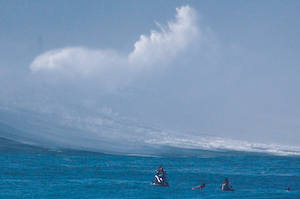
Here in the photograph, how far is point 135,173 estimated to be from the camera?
28047mm

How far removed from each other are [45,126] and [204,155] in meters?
17.2

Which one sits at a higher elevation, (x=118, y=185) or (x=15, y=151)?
(x=15, y=151)

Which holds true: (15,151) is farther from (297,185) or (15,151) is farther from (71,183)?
(297,185)

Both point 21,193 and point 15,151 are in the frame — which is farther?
point 15,151

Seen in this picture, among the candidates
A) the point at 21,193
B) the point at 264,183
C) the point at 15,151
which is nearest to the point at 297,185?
the point at 264,183

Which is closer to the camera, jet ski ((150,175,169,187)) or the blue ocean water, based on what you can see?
the blue ocean water

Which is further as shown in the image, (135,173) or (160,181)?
(135,173)

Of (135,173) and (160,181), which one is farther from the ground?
(135,173)

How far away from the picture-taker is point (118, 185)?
78.7 ft

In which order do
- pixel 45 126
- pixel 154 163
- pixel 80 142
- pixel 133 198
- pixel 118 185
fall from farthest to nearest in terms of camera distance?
pixel 45 126, pixel 80 142, pixel 154 163, pixel 118 185, pixel 133 198

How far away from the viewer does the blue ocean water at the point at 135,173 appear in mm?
22219

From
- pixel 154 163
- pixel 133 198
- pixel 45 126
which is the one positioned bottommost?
pixel 133 198

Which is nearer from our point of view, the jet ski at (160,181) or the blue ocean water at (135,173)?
the blue ocean water at (135,173)

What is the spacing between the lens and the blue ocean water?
22.2m
